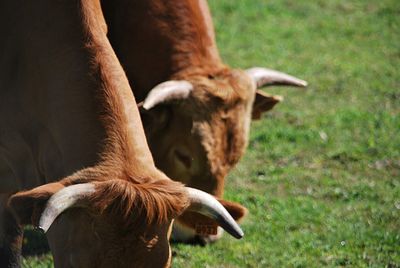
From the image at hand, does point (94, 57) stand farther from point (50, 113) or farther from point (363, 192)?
point (363, 192)

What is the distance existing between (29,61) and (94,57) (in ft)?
1.80

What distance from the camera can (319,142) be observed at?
34.7ft

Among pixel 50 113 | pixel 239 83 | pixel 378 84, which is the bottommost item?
pixel 378 84

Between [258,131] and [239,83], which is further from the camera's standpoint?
[258,131]

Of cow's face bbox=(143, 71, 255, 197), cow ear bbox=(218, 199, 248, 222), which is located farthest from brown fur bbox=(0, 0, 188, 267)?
cow's face bbox=(143, 71, 255, 197)

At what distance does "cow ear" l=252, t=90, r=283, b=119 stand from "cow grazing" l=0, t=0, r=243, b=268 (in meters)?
2.22

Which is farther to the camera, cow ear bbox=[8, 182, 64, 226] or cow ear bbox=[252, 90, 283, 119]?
cow ear bbox=[252, 90, 283, 119]

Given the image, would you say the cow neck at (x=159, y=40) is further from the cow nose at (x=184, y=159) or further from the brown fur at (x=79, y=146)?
the brown fur at (x=79, y=146)

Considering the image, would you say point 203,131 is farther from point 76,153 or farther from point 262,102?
point 76,153

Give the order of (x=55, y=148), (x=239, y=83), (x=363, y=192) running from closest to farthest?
(x=55, y=148) < (x=239, y=83) < (x=363, y=192)

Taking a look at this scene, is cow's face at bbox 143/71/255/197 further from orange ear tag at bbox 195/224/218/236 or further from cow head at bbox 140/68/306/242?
orange ear tag at bbox 195/224/218/236

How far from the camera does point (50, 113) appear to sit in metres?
6.05

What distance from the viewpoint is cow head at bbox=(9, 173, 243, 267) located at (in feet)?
17.0

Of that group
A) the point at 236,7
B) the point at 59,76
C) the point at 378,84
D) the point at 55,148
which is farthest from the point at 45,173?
the point at 236,7
